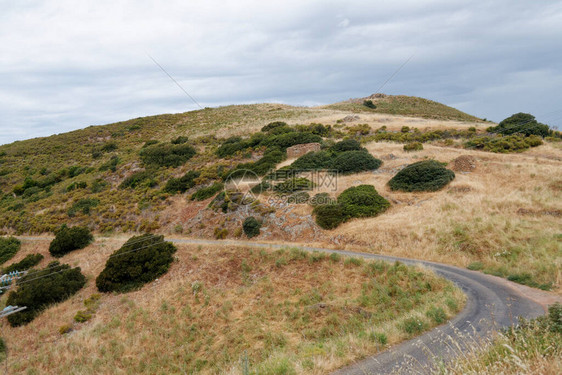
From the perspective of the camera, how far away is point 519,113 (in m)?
33.9

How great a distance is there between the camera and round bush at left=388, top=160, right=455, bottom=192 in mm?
20359

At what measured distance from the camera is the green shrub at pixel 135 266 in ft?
50.9

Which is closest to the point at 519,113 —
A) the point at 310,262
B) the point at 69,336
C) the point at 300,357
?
the point at 310,262

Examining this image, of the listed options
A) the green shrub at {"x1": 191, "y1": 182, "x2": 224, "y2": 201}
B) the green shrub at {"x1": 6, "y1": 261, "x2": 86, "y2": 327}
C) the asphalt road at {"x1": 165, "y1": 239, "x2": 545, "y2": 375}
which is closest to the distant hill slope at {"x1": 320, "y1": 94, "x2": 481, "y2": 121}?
the green shrub at {"x1": 191, "y1": 182, "x2": 224, "y2": 201}

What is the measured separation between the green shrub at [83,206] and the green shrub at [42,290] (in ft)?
40.4

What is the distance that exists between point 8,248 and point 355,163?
28000 mm

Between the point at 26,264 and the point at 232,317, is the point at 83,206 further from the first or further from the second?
the point at 232,317

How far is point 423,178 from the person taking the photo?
21.1 m

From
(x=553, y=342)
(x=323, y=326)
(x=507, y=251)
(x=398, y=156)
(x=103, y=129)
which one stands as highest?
(x=103, y=129)

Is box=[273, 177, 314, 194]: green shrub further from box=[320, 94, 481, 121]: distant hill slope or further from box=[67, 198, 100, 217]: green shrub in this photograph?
box=[320, 94, 481, 121]: distant hill slope

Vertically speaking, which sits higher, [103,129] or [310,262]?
[103,129]

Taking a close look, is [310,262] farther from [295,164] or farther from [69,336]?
[295,164]

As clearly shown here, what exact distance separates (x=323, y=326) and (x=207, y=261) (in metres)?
8.03

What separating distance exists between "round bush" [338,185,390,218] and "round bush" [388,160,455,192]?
7.11ft
